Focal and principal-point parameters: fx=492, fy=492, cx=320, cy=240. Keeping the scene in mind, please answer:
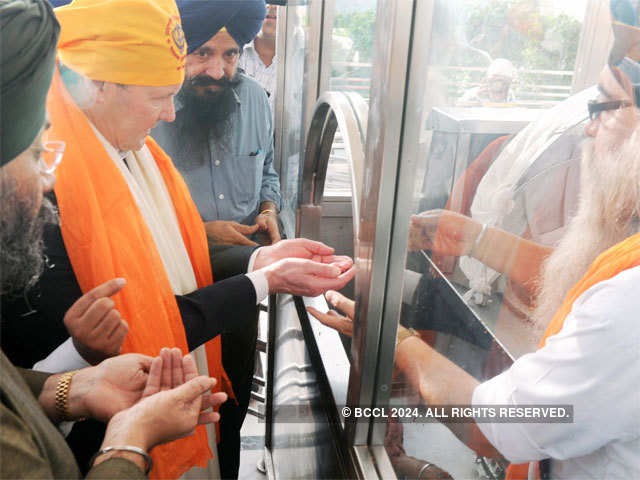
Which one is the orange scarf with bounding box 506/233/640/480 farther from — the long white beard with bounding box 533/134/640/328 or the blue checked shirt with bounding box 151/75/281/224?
the blue checked shirt with bounding box 151/75/281/224

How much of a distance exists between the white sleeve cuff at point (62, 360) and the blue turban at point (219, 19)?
79cm

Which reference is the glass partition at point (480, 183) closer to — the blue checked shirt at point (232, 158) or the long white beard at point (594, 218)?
the long white beard at point (594, 218)

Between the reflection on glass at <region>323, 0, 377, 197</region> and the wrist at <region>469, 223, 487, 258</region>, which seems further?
the reflection on glass at <region>323, 0, 377, 197</region>

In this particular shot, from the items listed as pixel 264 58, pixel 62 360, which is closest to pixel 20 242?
pixel 62 360

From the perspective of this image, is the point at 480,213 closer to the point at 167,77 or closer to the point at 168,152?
the point at 167,77

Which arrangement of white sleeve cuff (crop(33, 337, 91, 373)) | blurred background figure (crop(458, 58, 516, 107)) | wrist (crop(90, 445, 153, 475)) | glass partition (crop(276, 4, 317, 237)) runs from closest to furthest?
blurred background figure (crop(458, 58, 516, 107)) < wrist (crop(90, 445, 153, 475)) < white sleeve cuff (crop(33, 337, 91, 373)) < glass partition (crop(276, 4, 317, 237))

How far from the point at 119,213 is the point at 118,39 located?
0.33 m

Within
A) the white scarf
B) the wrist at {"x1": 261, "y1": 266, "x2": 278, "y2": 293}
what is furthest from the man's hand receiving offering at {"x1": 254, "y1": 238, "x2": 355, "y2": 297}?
the white scarf

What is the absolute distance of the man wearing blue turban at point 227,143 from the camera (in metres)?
1.33

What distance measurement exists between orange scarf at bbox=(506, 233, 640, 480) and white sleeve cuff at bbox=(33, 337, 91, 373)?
2.69 feet

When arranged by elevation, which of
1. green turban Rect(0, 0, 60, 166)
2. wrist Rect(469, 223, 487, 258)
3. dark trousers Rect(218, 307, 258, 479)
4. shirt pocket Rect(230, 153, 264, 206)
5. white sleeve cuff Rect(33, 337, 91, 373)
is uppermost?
green turban Rect(0, 0, 60, 166)

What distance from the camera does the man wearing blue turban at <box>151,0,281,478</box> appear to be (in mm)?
1330

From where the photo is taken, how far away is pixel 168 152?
133 cm

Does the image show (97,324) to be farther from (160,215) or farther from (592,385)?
(592,385)
